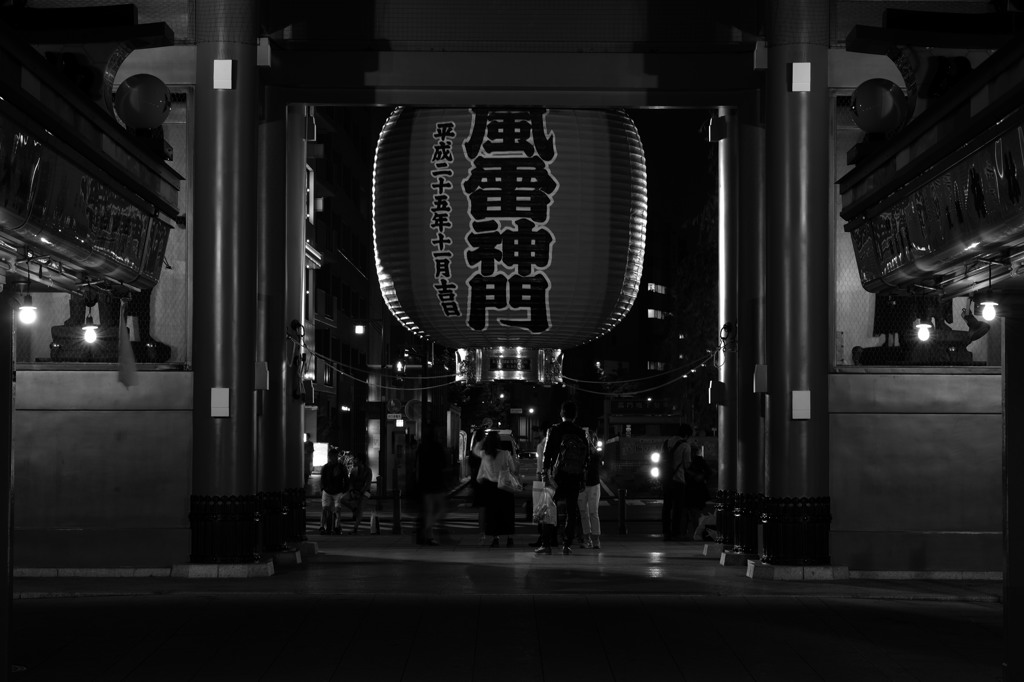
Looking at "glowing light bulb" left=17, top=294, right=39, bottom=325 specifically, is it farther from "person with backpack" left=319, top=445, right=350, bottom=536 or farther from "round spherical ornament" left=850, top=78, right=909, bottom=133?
"person with backpack" left=319, top=445, right=350, bottom=536

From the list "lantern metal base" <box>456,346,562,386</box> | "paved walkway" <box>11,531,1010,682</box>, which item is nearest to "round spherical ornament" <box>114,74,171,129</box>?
"lantern metal base" <box>456,346,562,386</box>

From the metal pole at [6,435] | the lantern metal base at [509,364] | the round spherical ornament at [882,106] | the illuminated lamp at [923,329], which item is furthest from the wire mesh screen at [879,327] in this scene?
the metal pole at [6,435]

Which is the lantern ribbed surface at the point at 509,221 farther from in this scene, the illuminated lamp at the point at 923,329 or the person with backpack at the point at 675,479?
the person with backpack at the point at 675,479

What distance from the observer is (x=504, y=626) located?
1162cm

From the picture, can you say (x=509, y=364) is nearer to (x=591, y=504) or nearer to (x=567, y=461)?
(x=567, y=461)

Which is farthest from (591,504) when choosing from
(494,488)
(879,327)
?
(879,327)

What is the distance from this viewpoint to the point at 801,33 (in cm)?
1545

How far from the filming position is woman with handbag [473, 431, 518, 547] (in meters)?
21.0

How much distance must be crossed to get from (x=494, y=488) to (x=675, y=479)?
3.48 meters

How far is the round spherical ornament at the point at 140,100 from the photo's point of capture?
12.5m

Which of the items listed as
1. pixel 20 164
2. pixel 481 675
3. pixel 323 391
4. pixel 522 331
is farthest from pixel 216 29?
pixel 323 391

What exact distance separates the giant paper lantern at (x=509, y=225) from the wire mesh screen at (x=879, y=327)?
3.02 meters

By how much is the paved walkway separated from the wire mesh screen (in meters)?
2.62

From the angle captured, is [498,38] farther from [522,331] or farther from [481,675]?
[481,675]
